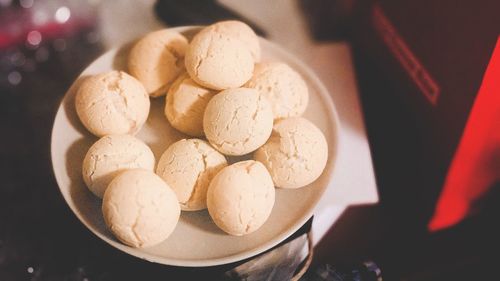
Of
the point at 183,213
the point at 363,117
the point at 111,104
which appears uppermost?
the point at 111,104

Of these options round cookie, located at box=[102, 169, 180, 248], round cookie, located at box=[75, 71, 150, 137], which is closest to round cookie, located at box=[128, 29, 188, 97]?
round cookie, located at box=[75, 71, 150, 137]

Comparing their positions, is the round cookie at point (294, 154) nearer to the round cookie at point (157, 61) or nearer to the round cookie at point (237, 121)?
the round cookie at point (237, 121)

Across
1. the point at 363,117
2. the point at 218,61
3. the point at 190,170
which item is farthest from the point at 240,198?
the point at 363,117

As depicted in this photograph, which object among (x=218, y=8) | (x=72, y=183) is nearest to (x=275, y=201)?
(x=72, y=183)

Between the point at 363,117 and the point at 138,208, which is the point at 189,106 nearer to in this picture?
the point at 138,208

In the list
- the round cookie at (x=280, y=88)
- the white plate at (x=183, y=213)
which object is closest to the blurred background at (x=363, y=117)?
the white plate at (x=183, y=213)

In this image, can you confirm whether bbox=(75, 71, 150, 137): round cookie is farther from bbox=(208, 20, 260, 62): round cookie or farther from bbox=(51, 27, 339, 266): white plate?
bbox=(208, 20, 260, 62): round cookie

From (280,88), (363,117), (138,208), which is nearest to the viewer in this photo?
(138,208)
